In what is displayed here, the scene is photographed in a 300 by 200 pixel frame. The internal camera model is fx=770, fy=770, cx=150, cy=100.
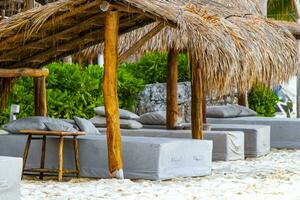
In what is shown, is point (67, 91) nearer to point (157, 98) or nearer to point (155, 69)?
point (157, 98)

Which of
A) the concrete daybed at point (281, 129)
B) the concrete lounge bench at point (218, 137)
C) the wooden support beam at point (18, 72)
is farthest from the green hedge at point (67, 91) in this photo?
the wooden support beam at point (18, 72)

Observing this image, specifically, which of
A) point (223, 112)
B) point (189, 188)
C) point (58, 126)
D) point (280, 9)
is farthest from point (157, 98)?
point (280, 9)

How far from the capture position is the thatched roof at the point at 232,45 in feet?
24.7

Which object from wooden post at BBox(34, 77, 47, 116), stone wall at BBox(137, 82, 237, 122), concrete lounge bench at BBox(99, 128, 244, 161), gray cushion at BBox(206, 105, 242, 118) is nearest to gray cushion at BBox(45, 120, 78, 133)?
wooden post at BBox(34, 77, 47, 116)

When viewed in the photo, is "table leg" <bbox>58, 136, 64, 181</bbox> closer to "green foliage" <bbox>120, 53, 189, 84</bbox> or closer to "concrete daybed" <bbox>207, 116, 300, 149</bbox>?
"concrete daybed" <bbox>207, 116, 300, 149</bbox>

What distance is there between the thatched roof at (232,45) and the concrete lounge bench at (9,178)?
8.87ft

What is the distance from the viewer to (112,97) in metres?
7.83

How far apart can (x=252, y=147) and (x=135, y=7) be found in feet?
13.1

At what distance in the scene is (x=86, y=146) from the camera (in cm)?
807

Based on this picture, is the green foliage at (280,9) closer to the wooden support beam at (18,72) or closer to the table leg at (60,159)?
the wooden support beam at (18,72)

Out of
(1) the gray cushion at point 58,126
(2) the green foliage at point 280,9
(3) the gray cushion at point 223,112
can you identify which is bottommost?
(1) the gray cushion at point 58,126

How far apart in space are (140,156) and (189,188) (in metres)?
0.79

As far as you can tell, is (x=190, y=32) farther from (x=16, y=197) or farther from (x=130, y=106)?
(x=130, y=106)

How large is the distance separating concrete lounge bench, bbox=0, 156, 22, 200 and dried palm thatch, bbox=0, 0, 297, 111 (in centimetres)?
259
